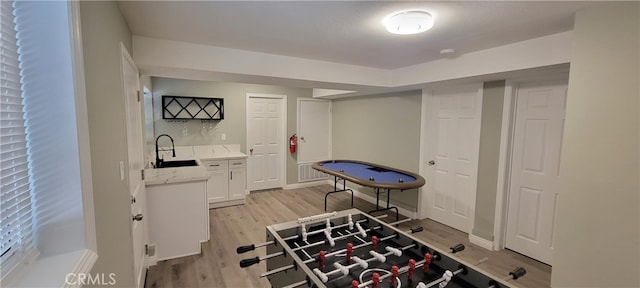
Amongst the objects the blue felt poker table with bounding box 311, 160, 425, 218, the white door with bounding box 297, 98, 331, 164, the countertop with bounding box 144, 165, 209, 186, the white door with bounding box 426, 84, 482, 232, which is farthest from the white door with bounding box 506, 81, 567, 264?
the white door with bounding box 297, 98, 331, 164

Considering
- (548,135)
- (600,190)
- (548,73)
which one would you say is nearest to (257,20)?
(600,190)

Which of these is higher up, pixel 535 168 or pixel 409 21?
pixel 409 21

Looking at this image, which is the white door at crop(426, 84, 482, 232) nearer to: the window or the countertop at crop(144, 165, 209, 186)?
the countertop at crop(144, 165, 209, 186)

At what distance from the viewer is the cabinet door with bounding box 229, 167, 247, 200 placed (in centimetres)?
455

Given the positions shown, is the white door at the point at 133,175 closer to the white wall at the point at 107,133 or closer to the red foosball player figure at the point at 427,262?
the white wall at the point at 107,133

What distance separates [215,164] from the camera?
4.44 m

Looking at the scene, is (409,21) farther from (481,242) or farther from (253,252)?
(481,242)

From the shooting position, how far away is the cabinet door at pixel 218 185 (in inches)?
173

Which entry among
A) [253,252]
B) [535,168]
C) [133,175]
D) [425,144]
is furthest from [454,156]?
[133,175]

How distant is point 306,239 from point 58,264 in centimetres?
114

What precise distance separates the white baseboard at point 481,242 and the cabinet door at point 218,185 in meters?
3.62

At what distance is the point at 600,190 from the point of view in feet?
5.51

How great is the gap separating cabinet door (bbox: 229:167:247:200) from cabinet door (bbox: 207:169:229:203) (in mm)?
66

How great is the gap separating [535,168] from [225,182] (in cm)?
420
